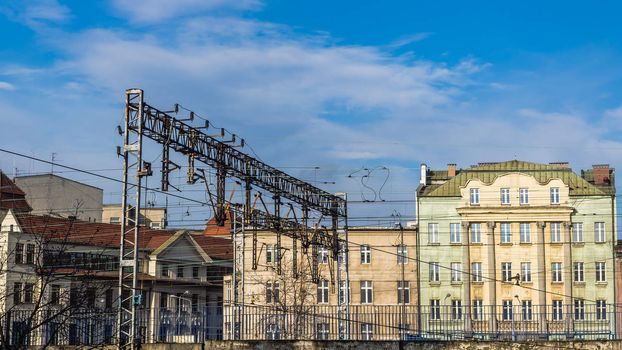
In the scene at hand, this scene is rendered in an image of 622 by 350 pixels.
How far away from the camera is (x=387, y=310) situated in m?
37.6

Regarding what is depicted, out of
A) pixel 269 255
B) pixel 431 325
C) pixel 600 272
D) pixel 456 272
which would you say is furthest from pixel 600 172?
pixel 431 325

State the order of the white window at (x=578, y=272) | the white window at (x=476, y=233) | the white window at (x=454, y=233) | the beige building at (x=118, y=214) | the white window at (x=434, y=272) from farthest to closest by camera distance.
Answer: the beige building at (x=118, y=214)
the white window at (x=454, y=233)
the white window at (x=434, y=272)
the white window at (x=476, y=233)
the white window at (x=578, y=272)

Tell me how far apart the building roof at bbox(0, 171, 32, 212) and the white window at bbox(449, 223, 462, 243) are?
35430 mm

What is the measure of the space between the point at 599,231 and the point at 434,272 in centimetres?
1250

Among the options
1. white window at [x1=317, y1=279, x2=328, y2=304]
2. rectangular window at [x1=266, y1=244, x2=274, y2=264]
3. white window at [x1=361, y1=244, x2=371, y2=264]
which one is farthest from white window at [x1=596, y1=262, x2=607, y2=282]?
rectangular window at [x1=266, y1=244, x2=274, y2=264]

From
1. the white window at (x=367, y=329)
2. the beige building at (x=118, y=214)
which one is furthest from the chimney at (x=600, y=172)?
the beige building at (x=118, y=214)

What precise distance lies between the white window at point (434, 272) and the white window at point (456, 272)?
3.56 ft

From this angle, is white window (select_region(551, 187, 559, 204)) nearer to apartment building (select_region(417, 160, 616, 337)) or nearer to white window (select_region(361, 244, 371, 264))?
apartment building (select_region(417, 160, 616, 337))

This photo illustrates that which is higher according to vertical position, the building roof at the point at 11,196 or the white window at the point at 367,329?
the building roof at the point at 11,196

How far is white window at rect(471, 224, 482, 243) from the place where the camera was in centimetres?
7289

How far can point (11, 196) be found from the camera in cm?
8456

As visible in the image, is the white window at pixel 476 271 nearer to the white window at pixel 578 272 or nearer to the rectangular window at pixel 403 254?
the rectangular window at pixel 403 254

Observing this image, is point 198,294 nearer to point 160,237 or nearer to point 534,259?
point 160,237

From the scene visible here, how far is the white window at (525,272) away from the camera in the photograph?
236 ft
